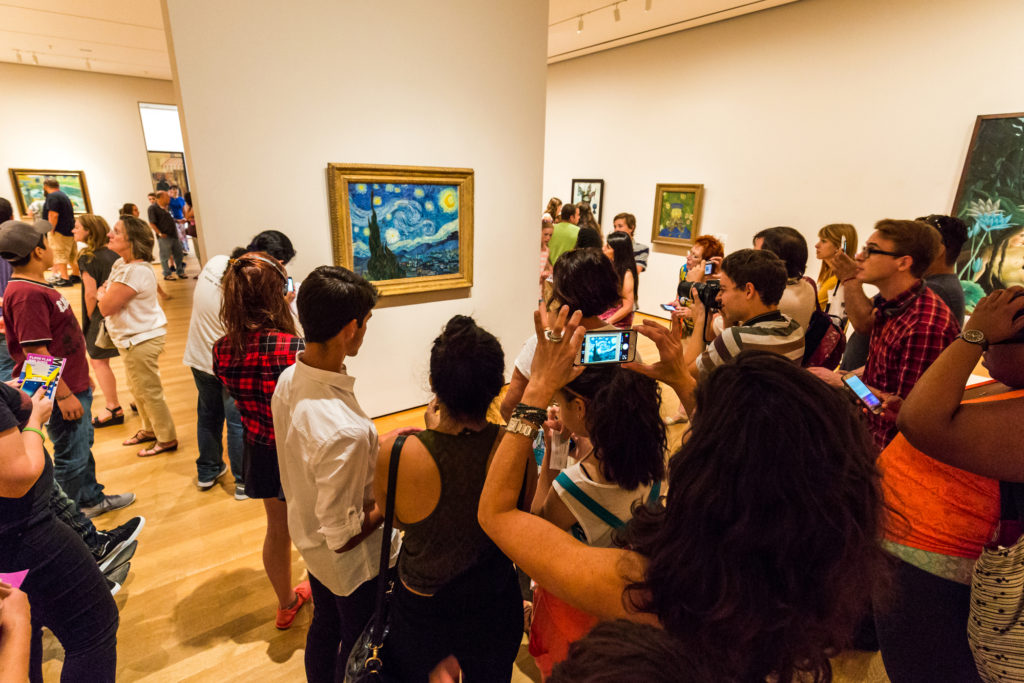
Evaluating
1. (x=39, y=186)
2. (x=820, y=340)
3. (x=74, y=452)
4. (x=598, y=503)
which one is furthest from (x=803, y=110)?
(x=39, y=186)

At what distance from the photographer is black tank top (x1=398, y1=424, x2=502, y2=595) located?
4.17 ft

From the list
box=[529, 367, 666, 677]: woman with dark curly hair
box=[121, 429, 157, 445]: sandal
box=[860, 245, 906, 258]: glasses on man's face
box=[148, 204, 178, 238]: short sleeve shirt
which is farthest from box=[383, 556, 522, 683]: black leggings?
box=[148, 204, 178, 238]: short sleeve shirt

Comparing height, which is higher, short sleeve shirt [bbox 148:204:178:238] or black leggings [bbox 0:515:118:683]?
short sleeve shirt [bbox 148:204:178:238]

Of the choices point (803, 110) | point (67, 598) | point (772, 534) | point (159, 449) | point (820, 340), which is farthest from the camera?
point (803, 110)

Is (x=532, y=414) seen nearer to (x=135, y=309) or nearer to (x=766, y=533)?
(x=766, y=533)

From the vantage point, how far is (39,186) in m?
9.40

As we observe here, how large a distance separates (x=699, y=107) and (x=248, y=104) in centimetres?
599

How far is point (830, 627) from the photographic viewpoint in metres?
0.70

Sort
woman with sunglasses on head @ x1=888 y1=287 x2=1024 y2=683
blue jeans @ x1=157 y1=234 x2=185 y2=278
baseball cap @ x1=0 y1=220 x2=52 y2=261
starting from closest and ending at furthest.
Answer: woman with sunglasses on head @ x1=888 y1=287 x2=1024 y2=683, baseball cap @ x1=0 y1=220 x2=52 y2=261, blue jeans @ x1=157 y1=234 x2=185 y2=278

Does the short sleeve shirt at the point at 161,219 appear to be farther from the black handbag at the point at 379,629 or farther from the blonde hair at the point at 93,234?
the black handbag at the point at 379,629

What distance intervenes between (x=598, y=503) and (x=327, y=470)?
0.83 metres

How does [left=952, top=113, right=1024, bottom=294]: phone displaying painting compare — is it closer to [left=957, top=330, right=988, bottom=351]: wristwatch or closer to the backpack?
the backpack

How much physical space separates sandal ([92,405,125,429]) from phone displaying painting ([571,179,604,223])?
6993mm

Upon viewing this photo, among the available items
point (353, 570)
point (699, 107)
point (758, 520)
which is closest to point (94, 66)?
point (699, 107)
